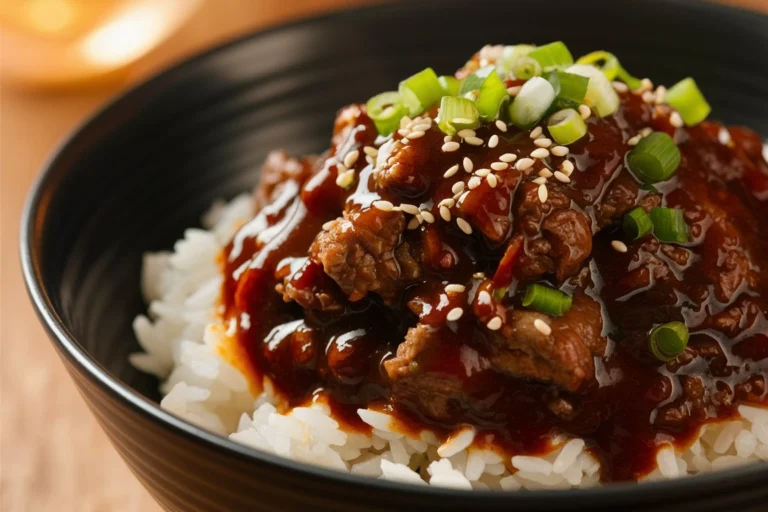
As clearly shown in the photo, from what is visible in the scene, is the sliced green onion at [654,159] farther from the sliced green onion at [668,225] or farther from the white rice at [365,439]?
the white rice at [365,439]

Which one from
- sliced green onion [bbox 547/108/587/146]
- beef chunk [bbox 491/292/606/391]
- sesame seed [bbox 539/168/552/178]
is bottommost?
beef chunk [bbox 491/292/606/391]

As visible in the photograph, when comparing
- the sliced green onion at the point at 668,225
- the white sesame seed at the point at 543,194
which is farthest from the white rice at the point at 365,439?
the white sesame seed at the point at 543,194

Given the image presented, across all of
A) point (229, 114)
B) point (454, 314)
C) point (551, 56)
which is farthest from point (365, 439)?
point (229, 114)

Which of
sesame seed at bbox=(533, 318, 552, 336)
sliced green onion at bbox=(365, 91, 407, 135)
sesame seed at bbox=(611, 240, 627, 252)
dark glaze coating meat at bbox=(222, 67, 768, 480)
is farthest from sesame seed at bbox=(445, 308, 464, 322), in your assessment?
sliced green onion at bbox=(365, 91, 407, 135)

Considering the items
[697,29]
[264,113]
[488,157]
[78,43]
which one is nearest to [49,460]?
[264,113]

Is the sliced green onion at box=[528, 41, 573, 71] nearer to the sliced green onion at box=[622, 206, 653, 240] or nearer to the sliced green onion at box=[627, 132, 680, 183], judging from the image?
the sliced green onion at box=[627, 132, 680, 183]

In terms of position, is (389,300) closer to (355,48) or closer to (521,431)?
(521,431)
